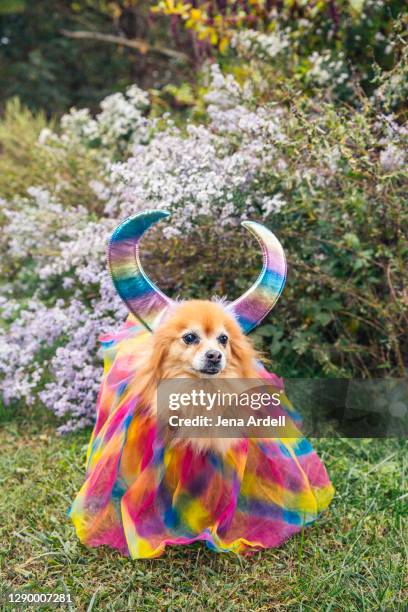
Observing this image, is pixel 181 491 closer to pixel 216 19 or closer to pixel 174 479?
pixel 174 479

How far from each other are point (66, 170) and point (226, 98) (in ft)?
4.45

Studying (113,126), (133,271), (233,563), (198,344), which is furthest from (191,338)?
(113,126)

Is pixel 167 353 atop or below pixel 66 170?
atop

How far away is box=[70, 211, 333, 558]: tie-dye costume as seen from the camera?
2281mm

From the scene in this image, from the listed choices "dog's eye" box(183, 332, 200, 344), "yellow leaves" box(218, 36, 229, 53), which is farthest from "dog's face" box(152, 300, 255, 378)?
"yellow leaves" box(218, 36, 229, 53)

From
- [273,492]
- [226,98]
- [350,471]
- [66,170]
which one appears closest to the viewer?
[273,492]

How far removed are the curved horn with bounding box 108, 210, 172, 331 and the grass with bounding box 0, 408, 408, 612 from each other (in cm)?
86

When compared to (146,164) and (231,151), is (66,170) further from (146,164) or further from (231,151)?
(231,151)

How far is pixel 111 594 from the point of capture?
2176mm

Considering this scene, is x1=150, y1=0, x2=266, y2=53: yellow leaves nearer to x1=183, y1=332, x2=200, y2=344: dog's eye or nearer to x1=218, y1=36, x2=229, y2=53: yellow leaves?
x1=218, y1=36, x2=229, y2=53: yellow leaves

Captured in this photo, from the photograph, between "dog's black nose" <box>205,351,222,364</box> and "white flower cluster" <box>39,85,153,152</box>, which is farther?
"white flower cluster" <box>39,85,153,152</box>

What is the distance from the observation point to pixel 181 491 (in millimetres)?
2285

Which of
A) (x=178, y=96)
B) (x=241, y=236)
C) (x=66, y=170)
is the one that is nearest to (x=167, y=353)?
(x=241, y=236)

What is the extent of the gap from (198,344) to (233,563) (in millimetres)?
798
